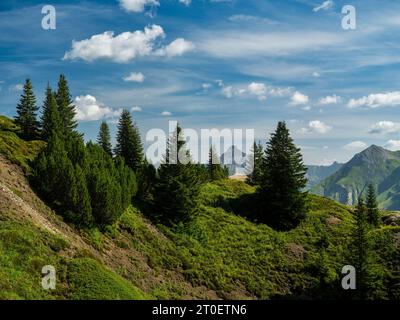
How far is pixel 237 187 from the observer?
75.0 meters

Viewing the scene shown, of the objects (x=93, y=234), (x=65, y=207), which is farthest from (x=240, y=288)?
(x=65, y=207)

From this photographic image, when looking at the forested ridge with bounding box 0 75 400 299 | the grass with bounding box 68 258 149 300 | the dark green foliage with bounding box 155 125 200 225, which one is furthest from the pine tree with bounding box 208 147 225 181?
the grass with bounding box 68 258 149 300

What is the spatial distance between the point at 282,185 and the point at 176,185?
17865 millimetres

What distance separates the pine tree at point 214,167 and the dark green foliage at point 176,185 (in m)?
32.2

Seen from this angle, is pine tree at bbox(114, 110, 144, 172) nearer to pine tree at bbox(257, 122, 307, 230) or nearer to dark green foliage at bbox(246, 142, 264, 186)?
pine tree at bbox(257, 122, 307, 230)

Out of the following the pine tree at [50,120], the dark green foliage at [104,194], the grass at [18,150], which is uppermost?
the pine tree at [50,120]

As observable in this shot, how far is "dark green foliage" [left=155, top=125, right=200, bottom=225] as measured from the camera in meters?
51.3

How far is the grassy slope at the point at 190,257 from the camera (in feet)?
85.4

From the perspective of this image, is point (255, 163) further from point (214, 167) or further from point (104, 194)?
point (104, 194)

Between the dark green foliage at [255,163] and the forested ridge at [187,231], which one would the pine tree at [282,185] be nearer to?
the forested ridge at [187,231]

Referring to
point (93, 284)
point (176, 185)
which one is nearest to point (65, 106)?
point (176, 185)

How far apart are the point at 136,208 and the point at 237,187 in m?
27.9

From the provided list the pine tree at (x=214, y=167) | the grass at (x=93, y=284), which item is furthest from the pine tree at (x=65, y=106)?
the grass at (x=93, y=284)
